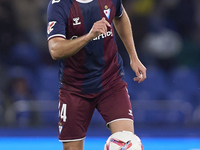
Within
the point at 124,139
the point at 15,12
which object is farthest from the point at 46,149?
the point at 15,12

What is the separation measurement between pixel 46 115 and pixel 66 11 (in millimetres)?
4189

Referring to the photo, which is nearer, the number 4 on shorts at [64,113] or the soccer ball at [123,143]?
the soccer ball at [123,143]

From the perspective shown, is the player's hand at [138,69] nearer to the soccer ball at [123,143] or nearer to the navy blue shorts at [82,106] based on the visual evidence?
the navy blue shorts at [82,106]

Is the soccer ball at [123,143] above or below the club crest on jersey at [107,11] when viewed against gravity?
below

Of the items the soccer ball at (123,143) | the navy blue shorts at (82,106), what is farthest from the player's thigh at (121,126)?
the soccer ball at (123,143)

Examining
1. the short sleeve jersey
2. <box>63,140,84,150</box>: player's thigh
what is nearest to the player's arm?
the short sleeve jersey

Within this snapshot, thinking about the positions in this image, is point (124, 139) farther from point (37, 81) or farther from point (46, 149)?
point (37, 81)

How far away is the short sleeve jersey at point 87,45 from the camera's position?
11.1ft

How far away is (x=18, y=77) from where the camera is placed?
7.57 meters

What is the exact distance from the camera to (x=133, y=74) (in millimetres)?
7520

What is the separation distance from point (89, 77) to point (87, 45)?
271 millimetres

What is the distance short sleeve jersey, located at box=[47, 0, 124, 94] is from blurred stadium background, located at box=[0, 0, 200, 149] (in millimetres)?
3329

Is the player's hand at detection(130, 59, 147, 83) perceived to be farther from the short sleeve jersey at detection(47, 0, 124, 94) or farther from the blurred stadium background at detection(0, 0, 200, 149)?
the blurred stadium background at detection(0, 0, 200, 149)

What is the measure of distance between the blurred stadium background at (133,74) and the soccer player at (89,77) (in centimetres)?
326
